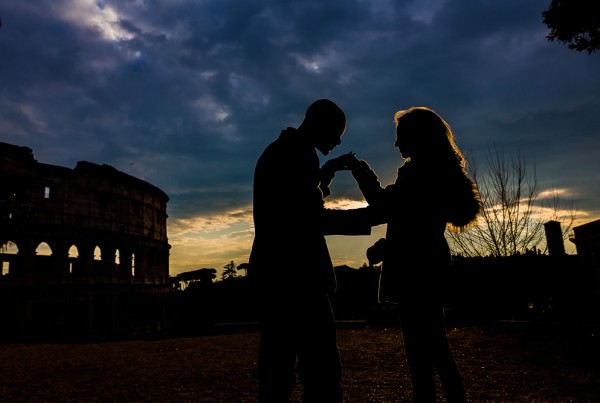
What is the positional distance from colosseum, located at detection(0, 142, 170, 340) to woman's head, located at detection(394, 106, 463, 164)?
25.8m

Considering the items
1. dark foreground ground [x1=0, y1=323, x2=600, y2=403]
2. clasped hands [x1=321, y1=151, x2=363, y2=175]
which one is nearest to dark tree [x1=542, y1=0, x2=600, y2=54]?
dark foreground ground [x1=0, y1=323, x2=600, y2=403]

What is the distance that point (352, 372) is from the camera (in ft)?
21.2

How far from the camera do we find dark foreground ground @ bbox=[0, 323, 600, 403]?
5.08 meters

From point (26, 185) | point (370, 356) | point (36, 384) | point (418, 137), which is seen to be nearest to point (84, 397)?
point (36, 384)

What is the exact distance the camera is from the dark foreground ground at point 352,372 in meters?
5.08

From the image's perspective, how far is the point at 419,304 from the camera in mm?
2318

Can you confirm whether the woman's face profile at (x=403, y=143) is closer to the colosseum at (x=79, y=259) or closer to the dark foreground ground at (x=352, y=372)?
the dark foreground ground at (x=352, y=372)

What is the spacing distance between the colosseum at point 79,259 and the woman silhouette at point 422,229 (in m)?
25.8

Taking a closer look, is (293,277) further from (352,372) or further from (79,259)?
(79,259)

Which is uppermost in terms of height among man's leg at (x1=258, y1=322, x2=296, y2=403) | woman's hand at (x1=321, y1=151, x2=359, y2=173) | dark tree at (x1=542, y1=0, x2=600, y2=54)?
dark tree at (x1=542, y1=0, x2=600, y2=54)

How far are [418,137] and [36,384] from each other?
748 cm

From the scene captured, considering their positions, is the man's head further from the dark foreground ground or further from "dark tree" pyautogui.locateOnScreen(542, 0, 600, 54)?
"dark tree" pyautogui.locateOnScreen(542, 0, 600, 54)

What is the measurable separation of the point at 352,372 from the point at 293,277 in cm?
505

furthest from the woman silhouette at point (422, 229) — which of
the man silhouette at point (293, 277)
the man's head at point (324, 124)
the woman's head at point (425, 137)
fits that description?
the man silhouette at point (293, 277)
